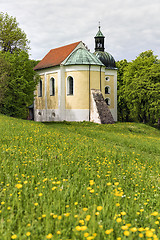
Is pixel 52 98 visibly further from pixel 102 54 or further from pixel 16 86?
pixel 102 54

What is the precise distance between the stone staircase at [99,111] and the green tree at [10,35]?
1138cm

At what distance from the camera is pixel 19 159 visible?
5.78 meters

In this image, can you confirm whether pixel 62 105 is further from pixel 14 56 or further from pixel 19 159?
pixel 19 159

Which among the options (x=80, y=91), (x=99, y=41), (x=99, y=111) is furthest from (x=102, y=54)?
(x=99, y=111)

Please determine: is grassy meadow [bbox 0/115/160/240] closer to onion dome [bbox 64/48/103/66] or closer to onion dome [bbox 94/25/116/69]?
onion dome [bbox 64/48/103/66]

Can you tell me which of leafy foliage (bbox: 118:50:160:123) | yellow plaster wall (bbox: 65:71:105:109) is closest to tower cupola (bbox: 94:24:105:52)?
leafy foliage (bbox: 118:50:160:123)

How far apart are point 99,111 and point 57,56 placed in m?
12.2

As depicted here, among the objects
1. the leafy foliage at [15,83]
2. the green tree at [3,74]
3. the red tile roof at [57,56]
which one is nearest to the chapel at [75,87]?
the red tile roof at [57,56]

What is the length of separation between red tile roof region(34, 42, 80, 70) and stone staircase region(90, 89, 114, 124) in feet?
23.1

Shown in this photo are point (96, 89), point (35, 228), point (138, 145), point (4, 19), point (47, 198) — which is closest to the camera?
point (35, 228)

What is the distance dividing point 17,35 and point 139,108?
70.7 ft

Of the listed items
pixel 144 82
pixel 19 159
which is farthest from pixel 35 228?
pixel 144 82

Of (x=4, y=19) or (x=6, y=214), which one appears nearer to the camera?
(x=6, y=214)

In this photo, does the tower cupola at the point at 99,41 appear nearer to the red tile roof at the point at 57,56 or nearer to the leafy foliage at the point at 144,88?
the leafy foliage at the point at 144,88
